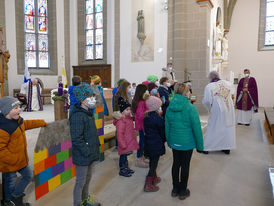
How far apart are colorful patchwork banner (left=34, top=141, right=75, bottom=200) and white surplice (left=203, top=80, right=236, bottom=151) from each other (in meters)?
2.81

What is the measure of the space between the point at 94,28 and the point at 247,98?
29.4 ft

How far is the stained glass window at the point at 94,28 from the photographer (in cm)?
1263

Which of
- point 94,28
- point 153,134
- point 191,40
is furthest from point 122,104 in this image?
point 94,28

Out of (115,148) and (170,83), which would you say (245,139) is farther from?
(115,148)

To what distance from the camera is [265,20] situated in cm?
1313

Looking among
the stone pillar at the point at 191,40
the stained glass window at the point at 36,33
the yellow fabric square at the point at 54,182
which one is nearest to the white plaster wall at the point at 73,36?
the stained glass window at the point at 36,33

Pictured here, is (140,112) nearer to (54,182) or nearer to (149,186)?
A: (149,186)

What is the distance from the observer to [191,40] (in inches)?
367

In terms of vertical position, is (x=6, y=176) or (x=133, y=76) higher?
(x=133, y=76)

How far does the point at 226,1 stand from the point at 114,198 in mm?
13179

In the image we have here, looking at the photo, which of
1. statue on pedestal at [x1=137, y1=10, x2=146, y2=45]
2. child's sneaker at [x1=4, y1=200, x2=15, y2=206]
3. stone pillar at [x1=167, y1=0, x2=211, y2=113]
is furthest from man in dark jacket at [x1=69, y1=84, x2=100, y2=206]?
statue on pedestal at [x1=137, y1=10, x2=146, y2=45]

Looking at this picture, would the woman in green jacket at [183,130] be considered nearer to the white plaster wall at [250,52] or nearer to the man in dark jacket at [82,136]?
the man in dark jacket at [82,136]

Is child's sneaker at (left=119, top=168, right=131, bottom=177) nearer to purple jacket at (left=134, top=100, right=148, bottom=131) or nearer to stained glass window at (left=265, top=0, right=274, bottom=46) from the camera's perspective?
purple jacket at (left=134, top=100, right=148, bottom=131)

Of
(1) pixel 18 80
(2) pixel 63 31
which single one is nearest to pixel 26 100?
(1) pixel 18 80
